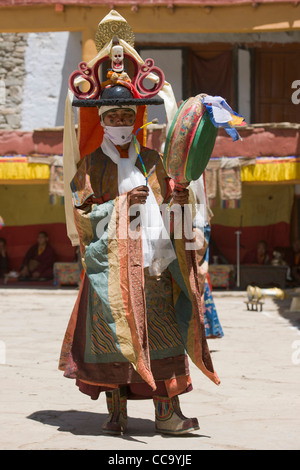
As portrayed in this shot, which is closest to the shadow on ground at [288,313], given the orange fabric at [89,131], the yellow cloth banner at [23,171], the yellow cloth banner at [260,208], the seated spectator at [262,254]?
the seated spectator at [262,254]

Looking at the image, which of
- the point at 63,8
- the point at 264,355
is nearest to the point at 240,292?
the point at 63,8

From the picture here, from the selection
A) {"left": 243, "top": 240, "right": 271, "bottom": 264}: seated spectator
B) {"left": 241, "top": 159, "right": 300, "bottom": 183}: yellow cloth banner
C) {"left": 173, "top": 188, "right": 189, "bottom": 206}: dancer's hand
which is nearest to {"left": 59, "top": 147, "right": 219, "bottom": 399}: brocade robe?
{"left": 173, "top": 188, "right": 189, "bottom": 206}: dancer's hand

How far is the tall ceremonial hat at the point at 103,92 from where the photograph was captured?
5.18m

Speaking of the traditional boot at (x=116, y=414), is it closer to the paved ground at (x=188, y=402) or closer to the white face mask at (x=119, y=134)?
the paved ground at (x=188, y=402)

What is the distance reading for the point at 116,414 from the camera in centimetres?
503

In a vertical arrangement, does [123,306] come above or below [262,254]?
above

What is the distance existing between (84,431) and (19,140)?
1177 cm

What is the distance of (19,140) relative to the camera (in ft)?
53.4

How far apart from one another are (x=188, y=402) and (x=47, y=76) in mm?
13192

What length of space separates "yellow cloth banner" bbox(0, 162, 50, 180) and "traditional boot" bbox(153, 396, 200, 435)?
37.3 feet

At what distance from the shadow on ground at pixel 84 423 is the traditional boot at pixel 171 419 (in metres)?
0.05

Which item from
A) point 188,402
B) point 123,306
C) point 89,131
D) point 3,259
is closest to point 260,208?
point 3,259

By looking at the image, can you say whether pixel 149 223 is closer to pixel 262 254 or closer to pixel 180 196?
pixel 180 196
